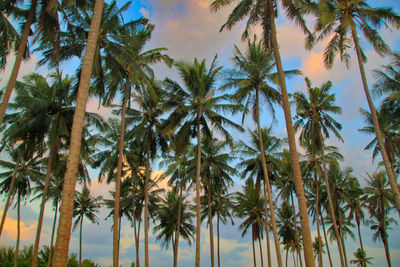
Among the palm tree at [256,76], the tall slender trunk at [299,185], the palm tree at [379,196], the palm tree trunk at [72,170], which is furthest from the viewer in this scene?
the palm tree at [379,196]

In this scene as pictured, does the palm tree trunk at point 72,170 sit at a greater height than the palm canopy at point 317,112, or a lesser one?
lesser

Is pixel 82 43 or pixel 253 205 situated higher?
pixel 82 43

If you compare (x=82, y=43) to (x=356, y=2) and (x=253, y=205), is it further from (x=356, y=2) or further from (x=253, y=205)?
(x=253, y=205)

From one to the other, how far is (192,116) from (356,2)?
1163cm

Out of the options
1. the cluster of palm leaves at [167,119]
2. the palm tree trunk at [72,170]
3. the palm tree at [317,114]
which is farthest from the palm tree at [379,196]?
the palm tree trunk at [72,170]

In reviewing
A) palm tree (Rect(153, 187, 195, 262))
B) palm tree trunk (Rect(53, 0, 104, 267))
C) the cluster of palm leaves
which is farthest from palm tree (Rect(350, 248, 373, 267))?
palm tree trunk (Rect(53, 0, 104, 267))

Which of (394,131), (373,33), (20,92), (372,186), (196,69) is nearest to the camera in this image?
(373,33)

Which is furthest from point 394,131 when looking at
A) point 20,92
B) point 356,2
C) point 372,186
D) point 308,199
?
point 20,92

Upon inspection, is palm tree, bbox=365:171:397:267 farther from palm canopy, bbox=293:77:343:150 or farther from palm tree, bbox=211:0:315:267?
palm tree, bbox=211:0:315:267

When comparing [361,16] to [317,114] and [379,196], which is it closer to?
[317,114]

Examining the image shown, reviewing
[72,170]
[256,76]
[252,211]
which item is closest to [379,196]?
[252,211]

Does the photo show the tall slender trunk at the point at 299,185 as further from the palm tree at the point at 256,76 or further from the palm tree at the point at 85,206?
the palm tree at the point at 85,206

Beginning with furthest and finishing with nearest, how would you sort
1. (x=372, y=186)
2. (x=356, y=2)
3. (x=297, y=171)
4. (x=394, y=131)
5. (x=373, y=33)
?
1. (x=372, y=186)
2. (x=394, y=131)
3. (x=373, y=33)
4. (x=356, y=2)
5. (x=297, y=171)

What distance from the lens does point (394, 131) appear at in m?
26.5
